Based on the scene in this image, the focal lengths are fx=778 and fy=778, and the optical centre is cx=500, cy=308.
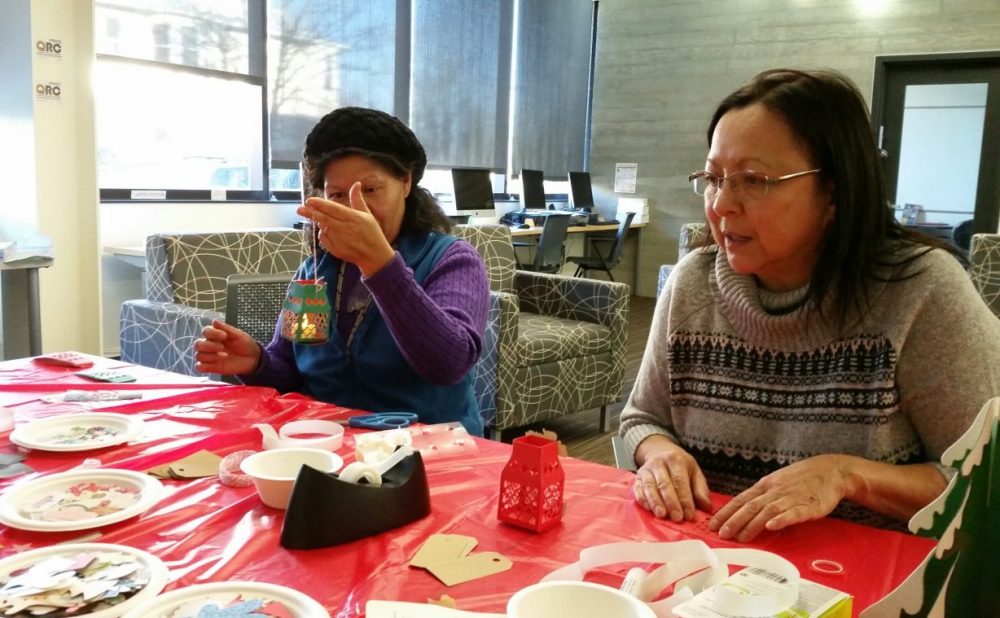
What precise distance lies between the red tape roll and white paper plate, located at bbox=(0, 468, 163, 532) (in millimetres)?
81

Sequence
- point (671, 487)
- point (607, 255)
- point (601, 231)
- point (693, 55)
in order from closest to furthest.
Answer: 1. point (671, 487)
2. point (693, 55)
3. point (601, 231)
4. point (607, 255)

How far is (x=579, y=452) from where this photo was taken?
3309 mm

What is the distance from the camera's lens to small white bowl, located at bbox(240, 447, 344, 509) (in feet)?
3.11

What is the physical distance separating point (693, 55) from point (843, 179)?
6.74 m

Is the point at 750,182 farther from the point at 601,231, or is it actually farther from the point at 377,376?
the point at 601,231

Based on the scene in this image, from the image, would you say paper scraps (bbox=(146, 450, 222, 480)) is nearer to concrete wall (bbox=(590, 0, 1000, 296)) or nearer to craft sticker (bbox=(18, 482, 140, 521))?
craft sticker (bbox=(18, 482, 140, 521))

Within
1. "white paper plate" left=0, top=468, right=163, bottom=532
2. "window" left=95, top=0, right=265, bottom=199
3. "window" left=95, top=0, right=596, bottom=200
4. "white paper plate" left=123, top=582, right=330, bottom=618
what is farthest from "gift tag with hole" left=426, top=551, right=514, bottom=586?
"window" left=95, top=0, right=265, bottom=199

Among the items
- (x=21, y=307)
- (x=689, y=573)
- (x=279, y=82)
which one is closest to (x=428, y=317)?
(x=689, y=573)

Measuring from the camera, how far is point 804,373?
1.22 m

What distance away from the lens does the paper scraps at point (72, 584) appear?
69 cm

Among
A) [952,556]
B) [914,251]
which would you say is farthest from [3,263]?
[952,556]

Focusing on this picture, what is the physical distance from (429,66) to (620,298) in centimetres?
317

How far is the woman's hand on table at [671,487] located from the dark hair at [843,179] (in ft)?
1.10

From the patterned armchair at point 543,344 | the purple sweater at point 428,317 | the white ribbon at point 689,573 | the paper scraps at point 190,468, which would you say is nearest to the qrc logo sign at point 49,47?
the patterned armchair at point 543,344
